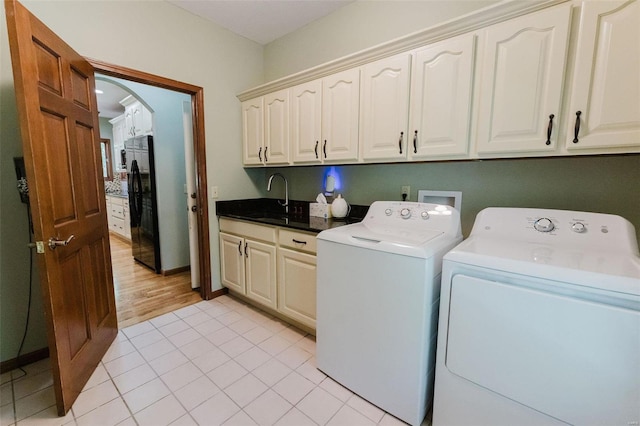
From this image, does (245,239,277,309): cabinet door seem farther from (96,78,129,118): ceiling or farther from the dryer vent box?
(96,78,129,118): ceiling

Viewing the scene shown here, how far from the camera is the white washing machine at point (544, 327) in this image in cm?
89

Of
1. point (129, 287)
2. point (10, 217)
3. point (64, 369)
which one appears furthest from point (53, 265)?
point (129, 287)

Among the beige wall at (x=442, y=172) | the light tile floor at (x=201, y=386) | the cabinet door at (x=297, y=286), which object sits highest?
the beige wall at (x=442, y=172)

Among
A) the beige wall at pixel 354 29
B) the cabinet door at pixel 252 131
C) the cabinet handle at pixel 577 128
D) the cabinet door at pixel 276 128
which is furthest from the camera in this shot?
the cabinet door at pixel 252 131

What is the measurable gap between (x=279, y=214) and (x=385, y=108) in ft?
4.65

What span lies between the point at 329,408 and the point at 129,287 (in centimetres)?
268

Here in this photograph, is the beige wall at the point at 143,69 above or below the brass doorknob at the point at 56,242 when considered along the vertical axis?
above

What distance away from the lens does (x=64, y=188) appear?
1.48 m

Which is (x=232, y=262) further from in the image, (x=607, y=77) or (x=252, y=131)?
(x=607, y=77)

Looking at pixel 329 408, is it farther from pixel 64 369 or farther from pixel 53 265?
pixel 53 265

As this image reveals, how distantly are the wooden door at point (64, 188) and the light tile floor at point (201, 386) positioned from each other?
162 millimetres

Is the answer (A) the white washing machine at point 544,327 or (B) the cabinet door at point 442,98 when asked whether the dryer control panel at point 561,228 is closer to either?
(A) the white washing machine at point 544,327

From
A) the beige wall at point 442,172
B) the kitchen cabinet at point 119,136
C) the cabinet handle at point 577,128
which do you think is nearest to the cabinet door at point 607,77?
the cabinet handle at point 577,128

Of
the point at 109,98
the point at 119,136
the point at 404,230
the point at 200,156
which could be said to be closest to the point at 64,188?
the point at 200,156
